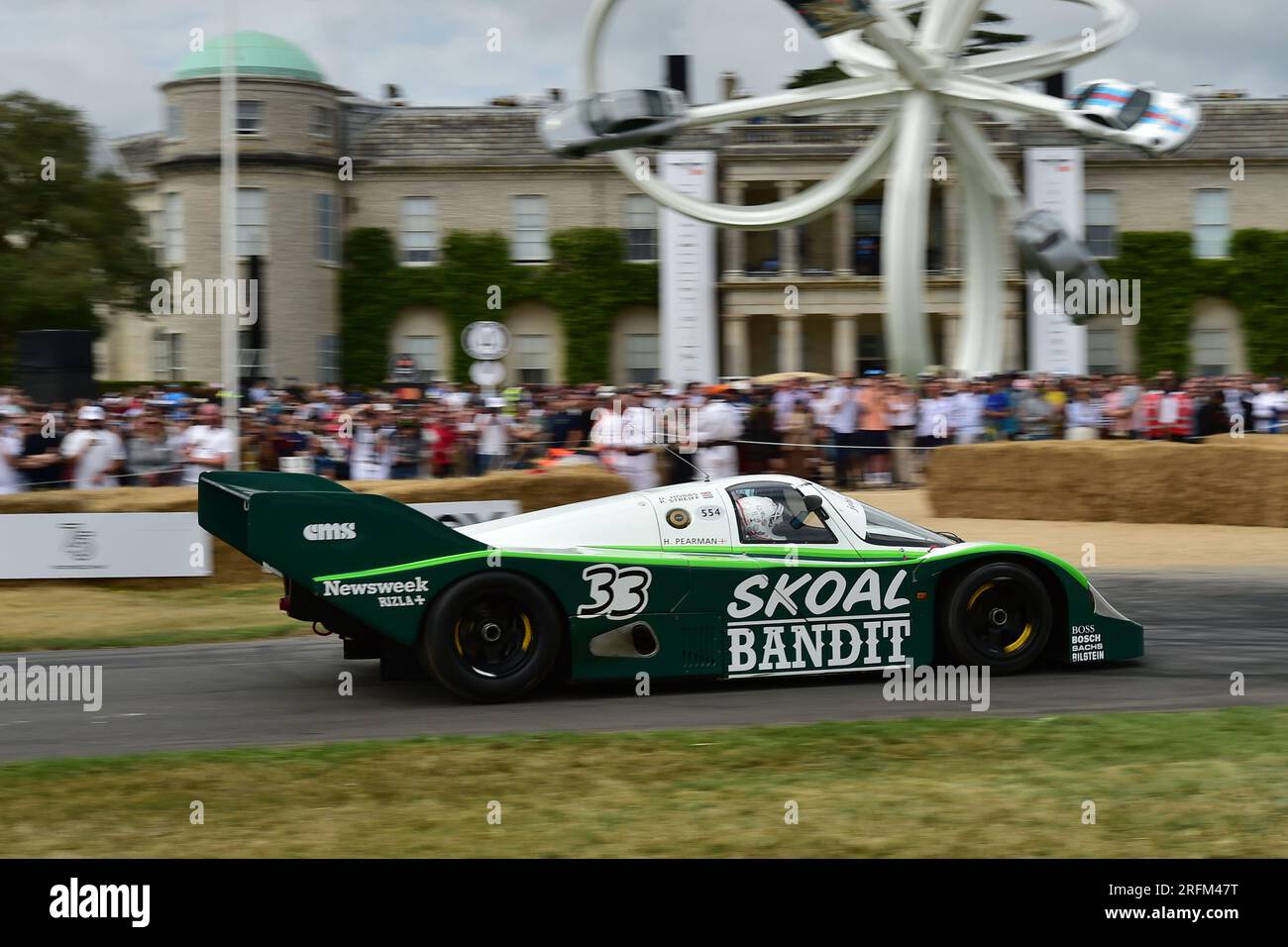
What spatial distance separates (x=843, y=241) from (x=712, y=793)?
4217 cm

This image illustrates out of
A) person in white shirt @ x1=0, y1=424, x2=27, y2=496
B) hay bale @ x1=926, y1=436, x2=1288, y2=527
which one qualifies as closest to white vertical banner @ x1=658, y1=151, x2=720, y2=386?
hay bale @ x1=926, y1=436, x2=1288, y2=527

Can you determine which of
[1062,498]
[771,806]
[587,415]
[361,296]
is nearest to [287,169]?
[361,296]

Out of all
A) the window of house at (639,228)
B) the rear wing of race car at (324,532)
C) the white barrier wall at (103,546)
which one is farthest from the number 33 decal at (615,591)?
the window of house at (639,228)

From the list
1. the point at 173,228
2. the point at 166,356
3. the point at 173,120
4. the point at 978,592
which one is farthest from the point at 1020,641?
the point at 166,356

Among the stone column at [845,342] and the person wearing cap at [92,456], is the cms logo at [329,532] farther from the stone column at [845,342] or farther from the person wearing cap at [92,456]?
the stone column at [845,342]

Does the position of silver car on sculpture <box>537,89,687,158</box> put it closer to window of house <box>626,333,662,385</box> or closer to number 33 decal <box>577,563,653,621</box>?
window of house <box>626,333,662,385</box>

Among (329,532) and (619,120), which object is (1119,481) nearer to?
(329,532)

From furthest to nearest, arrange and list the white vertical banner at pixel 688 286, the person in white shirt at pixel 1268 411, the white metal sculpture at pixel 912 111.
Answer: the white vertical banner at pixel 688 286 < the white metal sculpture at pixel 912 111 < the person in white shirt at pixel 1268 411

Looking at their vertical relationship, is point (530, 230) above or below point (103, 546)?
above

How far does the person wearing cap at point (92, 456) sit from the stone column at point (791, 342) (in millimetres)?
31111

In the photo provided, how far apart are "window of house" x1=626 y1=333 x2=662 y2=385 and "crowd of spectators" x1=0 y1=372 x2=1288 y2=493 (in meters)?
21.2

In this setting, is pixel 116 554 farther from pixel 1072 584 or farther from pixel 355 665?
pixel 1072 584

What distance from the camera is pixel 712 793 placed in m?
6.96

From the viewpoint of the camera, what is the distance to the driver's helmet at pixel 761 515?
9.66 meters
